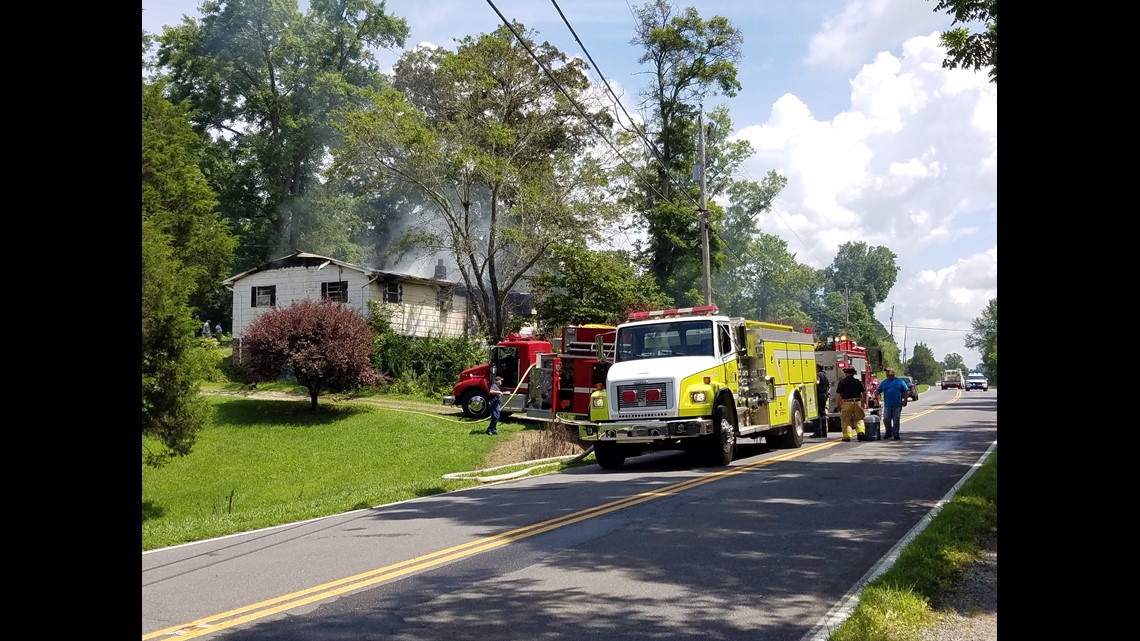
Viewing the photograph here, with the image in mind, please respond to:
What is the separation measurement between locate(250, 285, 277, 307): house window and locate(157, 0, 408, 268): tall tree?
11.3 metres

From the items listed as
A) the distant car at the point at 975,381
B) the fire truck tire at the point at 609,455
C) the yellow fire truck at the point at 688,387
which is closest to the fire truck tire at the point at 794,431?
the yellow fire truck at the point at 688,387

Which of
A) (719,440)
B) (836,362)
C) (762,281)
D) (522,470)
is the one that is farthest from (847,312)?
(719,440)

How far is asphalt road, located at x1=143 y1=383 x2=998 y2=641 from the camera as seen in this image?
21.0ft

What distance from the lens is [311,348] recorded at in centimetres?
2997

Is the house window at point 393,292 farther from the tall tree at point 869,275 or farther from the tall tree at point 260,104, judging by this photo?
the tall tree at point 869,275

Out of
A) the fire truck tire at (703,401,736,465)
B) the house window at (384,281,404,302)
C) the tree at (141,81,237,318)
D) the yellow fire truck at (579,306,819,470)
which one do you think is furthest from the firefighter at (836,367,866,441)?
the house window at (384,281,404,302)

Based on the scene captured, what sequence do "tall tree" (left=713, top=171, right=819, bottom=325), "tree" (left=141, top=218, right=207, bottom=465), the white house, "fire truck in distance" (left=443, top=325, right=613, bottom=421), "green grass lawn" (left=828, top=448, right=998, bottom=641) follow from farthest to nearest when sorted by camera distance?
"tall tree" (left=713, top=171, right=819, bottom=325) < the white house < "fire truck in distance" (left=443, top=325, right=613, bottom=421) < "tree" (left=141, top=218, right=207, bottom=465) < "green grass lawn" (left=828, top=448, right=998, bottom=641)

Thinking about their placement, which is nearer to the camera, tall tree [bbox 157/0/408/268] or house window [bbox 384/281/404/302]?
house window [bbox 384/281/404/302]

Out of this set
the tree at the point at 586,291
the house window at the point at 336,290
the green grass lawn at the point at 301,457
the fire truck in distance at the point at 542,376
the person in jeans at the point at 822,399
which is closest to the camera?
the green grass lawn at the point at 301,457

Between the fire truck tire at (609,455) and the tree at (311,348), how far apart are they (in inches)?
586

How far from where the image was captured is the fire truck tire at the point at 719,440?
676 inches

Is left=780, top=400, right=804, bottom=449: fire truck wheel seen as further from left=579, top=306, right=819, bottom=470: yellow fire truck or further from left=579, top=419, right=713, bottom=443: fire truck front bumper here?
left=579, top=419, right=713, bottom=443: fire truck front bumper
